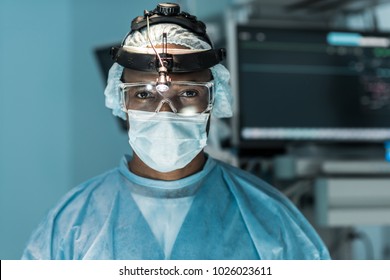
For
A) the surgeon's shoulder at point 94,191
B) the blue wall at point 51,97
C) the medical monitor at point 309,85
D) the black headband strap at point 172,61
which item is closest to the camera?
the black headband strap at point 172,61

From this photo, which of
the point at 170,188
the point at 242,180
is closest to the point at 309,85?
the point at 242,180

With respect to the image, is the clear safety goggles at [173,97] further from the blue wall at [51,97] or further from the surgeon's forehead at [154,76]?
the blue wall at [51,97]

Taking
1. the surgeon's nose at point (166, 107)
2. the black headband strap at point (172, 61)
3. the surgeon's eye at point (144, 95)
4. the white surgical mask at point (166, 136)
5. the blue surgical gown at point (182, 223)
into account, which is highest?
the black headband strap at point (172, 61)

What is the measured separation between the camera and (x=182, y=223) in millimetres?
1100

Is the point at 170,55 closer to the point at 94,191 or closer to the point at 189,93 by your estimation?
the point at 189,93

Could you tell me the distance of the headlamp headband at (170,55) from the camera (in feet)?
3.11

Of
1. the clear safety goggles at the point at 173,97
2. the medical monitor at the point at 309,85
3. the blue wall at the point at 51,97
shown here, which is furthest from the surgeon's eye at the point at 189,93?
the medical monitor at the point at 309,85

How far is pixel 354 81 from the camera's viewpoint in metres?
1.93

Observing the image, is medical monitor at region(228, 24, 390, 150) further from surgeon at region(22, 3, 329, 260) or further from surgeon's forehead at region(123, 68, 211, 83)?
surgeon's forehead at region(123, 68, 211, 83)

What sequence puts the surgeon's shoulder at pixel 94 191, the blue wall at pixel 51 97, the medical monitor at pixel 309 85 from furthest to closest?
the medical monitor at pixel 309 85
the blue wall at pixel 51 97
the surgeon's shoulder at pixel 94 191

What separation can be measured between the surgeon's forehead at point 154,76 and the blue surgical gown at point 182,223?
0.64 feet

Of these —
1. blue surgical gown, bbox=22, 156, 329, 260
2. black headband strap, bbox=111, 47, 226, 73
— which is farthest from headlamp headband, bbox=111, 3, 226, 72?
blue surgical gown, bbox=22, 156, 329, 260

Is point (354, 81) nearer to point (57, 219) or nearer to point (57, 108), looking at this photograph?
point (57, 108)

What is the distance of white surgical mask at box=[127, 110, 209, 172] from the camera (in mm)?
1004
